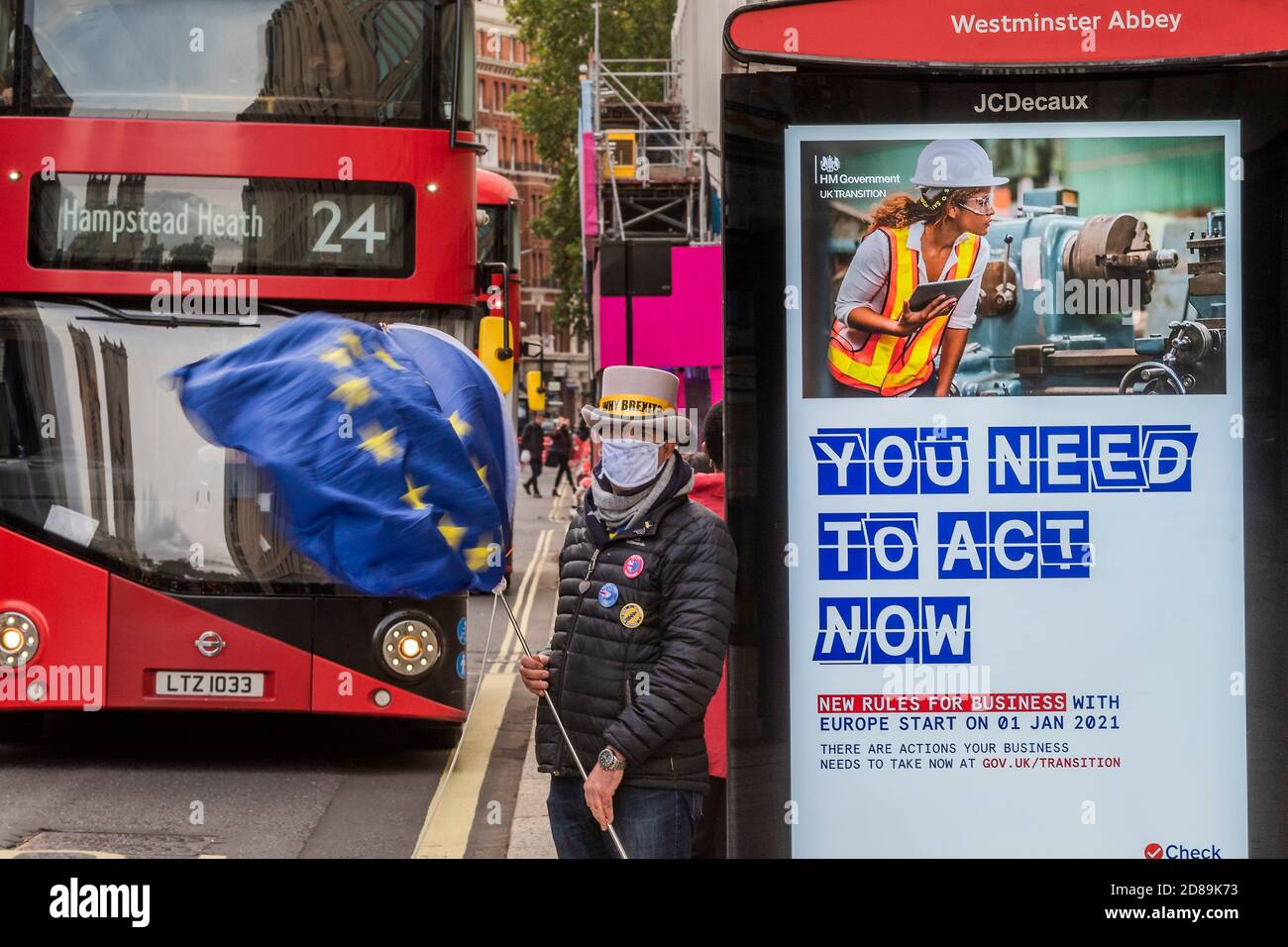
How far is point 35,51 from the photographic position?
Answer: 8.93 meters

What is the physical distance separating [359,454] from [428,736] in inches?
218

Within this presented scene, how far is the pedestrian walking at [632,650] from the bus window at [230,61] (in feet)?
16.7

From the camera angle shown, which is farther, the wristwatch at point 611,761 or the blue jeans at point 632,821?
the blue jeans at point 632,821

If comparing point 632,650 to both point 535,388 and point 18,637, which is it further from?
point 535,388

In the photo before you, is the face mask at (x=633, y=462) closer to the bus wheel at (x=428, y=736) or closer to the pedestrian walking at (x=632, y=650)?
the pedestrian walking at (x=632, y=650)

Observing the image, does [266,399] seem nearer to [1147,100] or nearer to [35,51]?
[1147,100]

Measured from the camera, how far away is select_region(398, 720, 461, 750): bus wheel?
1020cm

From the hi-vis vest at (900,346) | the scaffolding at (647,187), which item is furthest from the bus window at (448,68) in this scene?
the scaffolding at (647,187)

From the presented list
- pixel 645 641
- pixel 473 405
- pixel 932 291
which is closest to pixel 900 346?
pixel 932 291

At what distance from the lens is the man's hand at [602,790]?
419 cm

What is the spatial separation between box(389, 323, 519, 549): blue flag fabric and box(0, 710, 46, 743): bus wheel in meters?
5.15

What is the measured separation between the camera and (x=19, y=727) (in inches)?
387
